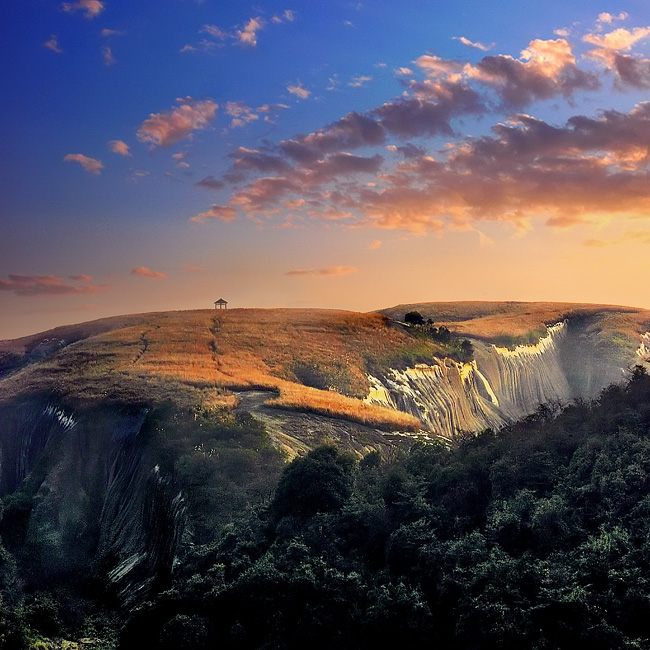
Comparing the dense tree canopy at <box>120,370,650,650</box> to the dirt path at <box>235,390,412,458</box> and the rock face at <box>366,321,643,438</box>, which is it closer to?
the dirt path at <box>235,390,412,458</box>

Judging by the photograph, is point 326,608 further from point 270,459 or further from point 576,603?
point 270,459

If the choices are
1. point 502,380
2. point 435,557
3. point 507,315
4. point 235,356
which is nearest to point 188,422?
point 435,557

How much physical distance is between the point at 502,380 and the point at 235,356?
42765 millimetres

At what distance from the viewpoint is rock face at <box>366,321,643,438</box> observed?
72.0 meters

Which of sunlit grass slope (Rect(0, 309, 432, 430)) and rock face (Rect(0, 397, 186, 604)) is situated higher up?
sunlit grass slope (Rect(0, 309, 432, 430))

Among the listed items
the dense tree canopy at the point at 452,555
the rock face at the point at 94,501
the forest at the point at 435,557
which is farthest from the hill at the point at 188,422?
the dense tree canopy at the point at 452,555

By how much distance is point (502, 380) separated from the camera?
323 feet

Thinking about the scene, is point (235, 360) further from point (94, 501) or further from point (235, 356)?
point (94, 501)

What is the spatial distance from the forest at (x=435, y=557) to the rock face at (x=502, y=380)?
2892cm

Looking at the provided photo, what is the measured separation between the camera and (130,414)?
47.6 m

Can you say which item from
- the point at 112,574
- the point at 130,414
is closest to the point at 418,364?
the point at 130,414

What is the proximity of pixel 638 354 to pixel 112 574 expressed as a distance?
101435mm

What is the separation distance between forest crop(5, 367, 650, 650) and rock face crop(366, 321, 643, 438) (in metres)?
28.9

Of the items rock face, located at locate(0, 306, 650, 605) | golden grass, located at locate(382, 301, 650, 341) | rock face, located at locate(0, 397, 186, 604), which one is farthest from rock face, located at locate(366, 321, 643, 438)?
rock face, located at locate(0, 397, 186, 604)
